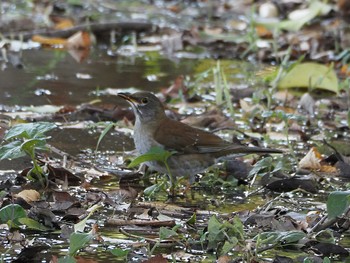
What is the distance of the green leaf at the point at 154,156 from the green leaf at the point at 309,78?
340 cm

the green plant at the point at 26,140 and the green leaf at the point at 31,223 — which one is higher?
the green plant at the point at 26,140

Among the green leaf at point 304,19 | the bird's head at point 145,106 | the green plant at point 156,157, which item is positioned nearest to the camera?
the green plant at point 156,157

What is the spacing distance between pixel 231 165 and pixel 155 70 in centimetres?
393

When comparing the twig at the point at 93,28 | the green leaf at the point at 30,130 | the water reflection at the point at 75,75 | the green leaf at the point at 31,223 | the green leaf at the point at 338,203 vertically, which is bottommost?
the water reflection at the point at 75,75

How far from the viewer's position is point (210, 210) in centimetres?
611

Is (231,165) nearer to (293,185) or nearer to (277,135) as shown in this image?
(293,185)

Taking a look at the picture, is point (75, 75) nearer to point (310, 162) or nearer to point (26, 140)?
point (310, 162)

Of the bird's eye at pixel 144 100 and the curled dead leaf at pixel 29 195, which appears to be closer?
the curled dead leaf at pixel 29 195

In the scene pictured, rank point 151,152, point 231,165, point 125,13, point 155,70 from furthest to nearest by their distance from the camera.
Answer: point 125,13, point 155,70, point 231,165, point 151,152

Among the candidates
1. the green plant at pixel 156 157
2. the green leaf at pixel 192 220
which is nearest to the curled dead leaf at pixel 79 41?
the green plant at pixel 156 157

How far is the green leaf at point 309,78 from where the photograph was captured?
9656 millimetres

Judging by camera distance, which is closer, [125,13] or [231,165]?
[231,165]

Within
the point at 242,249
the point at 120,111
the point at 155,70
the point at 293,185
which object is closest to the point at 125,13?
the point at 155,70

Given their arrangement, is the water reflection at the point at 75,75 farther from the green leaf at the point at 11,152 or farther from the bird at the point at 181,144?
the green leaf at the point at 11,152
